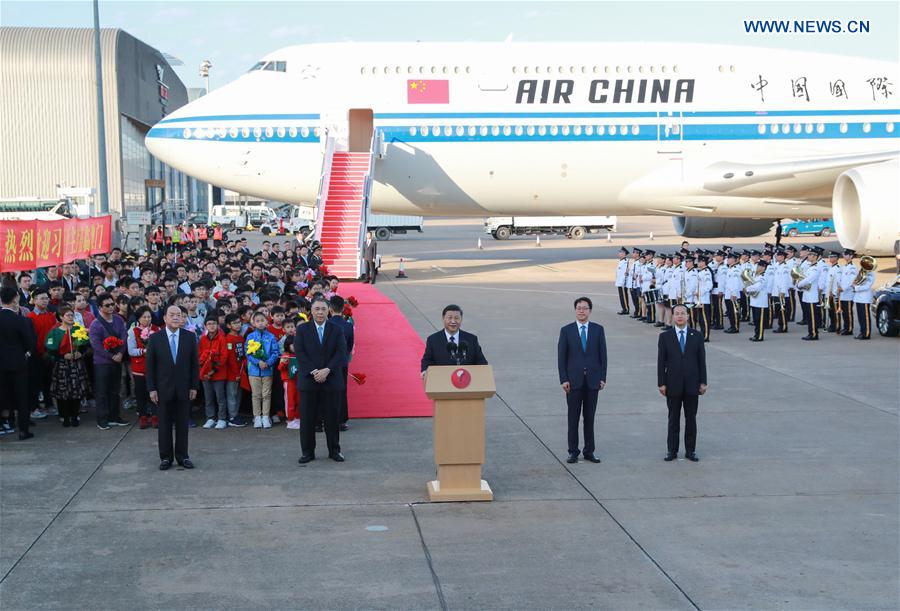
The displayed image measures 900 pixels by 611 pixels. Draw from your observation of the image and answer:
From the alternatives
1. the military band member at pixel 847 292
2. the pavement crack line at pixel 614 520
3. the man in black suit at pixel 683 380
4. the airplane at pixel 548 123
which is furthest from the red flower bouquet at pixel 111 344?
the airplane at pixel 548 123

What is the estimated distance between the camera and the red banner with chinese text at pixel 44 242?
1612 cm

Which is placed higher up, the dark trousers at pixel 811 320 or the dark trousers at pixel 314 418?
the dark trousers at pixel 811 320

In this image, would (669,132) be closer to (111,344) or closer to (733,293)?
(733,293)

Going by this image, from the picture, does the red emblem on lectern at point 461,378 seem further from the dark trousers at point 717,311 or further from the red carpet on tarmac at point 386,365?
the dark trousers at point 717,311

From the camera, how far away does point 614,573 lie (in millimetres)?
6820

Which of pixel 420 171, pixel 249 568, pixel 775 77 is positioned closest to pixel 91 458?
pixel 249 568

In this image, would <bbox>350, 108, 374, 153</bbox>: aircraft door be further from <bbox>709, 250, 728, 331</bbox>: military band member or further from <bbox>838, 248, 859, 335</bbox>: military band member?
<bbox>838, 248, 859, 335</bbox>: military band member

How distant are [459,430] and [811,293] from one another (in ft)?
37.7

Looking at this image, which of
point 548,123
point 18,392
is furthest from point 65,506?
point 548,123

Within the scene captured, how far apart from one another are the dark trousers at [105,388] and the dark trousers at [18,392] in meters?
0.78

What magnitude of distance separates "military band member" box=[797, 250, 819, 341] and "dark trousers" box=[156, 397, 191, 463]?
12.4m

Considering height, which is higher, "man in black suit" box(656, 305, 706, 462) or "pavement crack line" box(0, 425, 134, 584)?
"man in black suit" box(656, 305, 706, 462)

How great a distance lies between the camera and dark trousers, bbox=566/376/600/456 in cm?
985

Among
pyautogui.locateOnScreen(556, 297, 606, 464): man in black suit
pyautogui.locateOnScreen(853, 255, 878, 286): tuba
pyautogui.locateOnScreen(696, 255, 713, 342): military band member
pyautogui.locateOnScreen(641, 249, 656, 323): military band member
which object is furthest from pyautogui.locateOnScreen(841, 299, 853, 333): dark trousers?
pyautogui.locateOnScreen(556, 297, 606, 464): man in black suit
